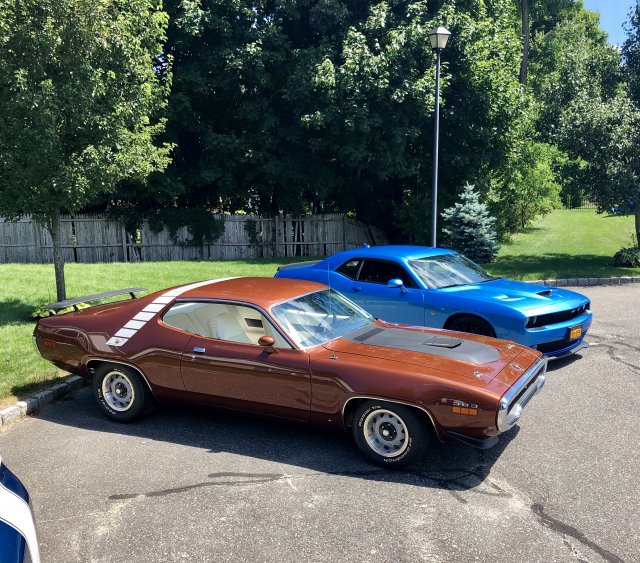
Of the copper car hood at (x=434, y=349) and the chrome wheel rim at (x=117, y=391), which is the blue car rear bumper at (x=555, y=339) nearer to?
the copper car hood at (x=434, y=349)

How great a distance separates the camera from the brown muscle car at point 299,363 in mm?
4531

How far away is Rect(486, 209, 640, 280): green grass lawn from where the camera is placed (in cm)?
1603

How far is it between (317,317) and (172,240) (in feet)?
58.7

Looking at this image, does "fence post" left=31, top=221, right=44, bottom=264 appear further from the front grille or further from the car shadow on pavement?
the front grille

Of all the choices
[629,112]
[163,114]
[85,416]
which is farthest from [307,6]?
[85,416]

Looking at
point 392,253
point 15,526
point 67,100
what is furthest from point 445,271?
point 15,526

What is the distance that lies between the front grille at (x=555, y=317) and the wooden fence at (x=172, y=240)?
16706 mm

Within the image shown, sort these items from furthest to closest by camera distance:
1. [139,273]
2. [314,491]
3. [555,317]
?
[139,273], [555,317], [314,491]

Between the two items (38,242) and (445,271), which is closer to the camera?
(445,271)

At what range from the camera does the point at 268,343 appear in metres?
5.07

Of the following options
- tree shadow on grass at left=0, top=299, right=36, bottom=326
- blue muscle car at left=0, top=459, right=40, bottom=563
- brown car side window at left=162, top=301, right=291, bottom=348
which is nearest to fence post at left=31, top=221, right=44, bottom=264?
tree shadow on grass at left=0, top=299, right=36, bottom=326

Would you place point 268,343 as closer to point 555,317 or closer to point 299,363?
point 299,363

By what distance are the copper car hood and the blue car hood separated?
5.55ft

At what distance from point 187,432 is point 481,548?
3019 millimetres
